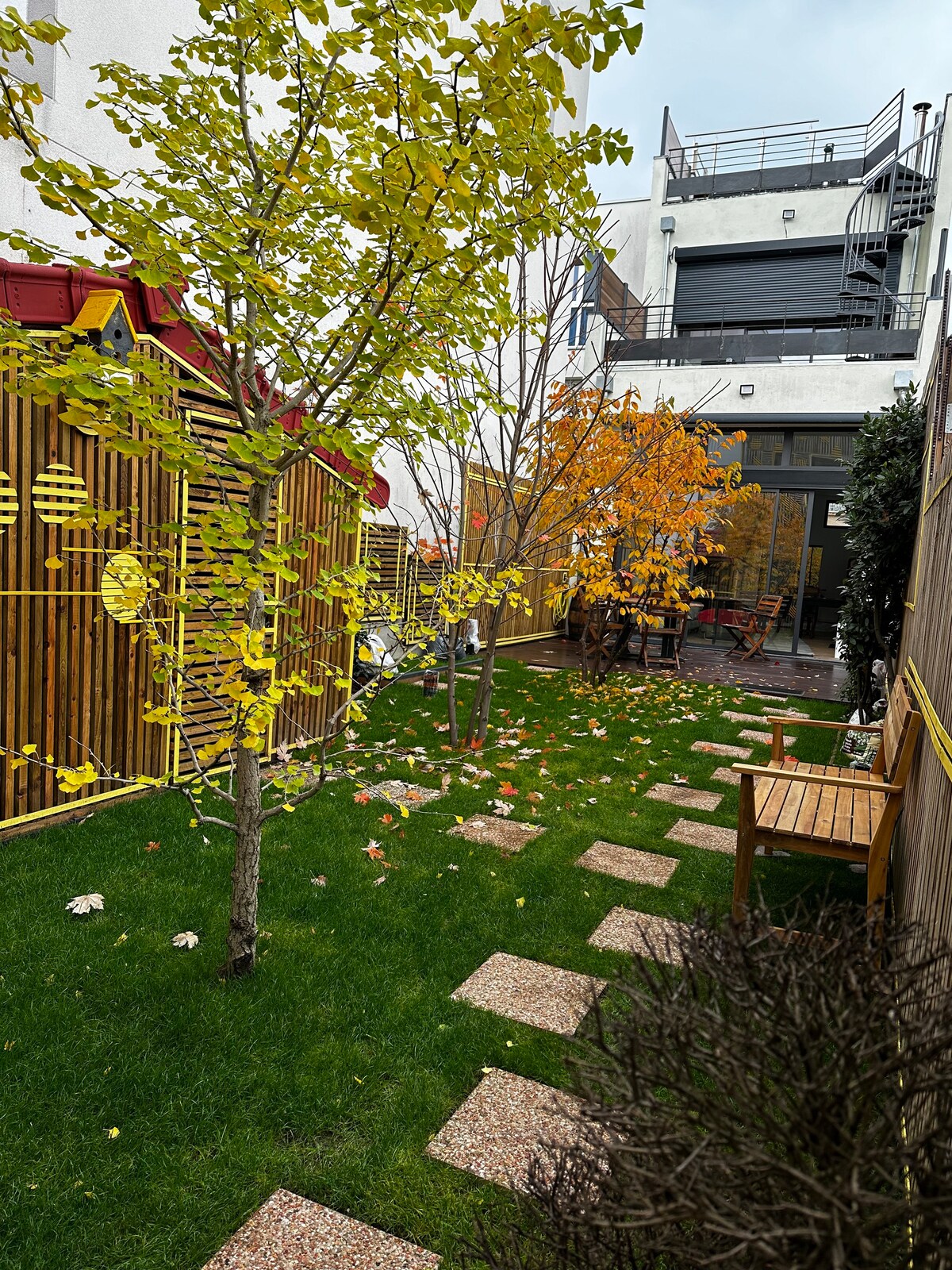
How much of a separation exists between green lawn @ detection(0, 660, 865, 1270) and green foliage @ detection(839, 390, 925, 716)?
392 cm

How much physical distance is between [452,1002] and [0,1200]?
1483mm

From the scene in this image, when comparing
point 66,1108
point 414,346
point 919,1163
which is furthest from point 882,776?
point 66,1108

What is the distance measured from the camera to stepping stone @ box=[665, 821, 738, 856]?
4691mm

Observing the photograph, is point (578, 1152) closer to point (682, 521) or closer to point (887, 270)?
point (682, 521)

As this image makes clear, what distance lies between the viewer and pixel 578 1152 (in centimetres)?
132

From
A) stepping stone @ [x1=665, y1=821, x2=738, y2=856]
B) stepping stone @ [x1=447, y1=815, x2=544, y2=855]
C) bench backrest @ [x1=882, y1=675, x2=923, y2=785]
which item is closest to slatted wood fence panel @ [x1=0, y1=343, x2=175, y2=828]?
stepping stone @ [x1=447, y1=815, x2=544, y2=855]

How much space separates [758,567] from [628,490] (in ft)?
26.7

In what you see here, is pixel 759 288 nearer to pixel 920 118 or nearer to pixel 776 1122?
pixel 920 118

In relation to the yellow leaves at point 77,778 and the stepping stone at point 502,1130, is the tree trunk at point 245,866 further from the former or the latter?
the stepping stone at point 502,1130

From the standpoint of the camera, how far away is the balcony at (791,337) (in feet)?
47.8

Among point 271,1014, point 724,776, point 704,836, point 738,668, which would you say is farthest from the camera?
point 738,668

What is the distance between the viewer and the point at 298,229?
300 centimetres

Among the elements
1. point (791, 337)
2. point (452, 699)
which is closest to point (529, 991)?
point (452, 699)

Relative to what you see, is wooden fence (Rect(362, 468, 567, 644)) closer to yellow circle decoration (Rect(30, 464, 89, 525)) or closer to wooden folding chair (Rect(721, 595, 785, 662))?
yellow circle decoration (Rect(30, 464, 89, 525))
